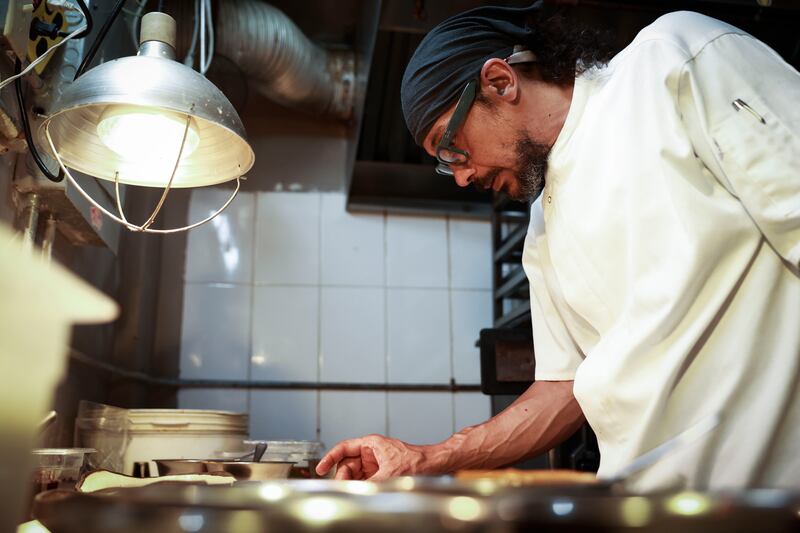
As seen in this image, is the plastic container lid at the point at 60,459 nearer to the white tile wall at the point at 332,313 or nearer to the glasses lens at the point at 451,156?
the glasses lens at the point at 451,156

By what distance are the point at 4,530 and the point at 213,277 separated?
8.85ft

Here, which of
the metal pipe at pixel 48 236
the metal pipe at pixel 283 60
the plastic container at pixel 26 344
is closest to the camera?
the plastic container at pixel 26 344

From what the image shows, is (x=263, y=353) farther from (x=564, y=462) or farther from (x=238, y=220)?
(x=564, y=462)

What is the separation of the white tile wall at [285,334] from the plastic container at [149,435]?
1.02 meters

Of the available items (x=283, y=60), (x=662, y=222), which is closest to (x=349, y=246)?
(x=283, y=60)

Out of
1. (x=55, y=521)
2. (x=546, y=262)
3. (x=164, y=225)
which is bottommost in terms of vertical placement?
(x=55, y=521)

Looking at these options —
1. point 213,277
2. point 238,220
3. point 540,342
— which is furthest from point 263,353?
point 540,342

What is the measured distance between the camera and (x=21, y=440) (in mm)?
376

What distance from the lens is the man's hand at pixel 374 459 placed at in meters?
1.36

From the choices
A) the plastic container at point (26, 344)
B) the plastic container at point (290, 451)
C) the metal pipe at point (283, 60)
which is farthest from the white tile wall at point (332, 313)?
the plastic container at point (26, 344)

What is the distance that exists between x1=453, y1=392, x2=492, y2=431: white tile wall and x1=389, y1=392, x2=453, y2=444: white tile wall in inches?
1.4

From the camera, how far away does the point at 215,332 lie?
2965 mm

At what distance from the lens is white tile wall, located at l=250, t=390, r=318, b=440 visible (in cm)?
291

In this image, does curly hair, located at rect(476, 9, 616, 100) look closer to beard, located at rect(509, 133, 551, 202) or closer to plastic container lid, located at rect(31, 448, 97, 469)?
beard, located at rect(509, 133, 551, 202)
